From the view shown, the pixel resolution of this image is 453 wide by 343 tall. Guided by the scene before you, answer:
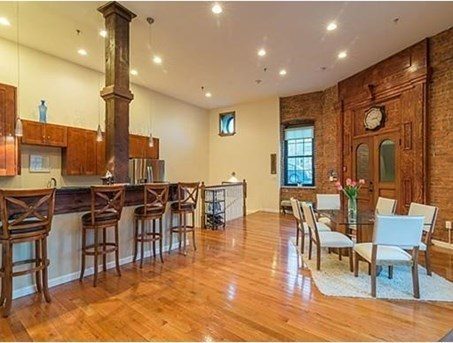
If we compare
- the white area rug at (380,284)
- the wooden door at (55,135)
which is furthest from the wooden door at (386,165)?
the wooden door at (55,135)

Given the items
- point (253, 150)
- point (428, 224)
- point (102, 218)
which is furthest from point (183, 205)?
point (253, 150)

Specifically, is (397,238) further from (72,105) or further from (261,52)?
(72,105)

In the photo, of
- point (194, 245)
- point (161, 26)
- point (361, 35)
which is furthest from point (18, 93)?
point (361, 35)

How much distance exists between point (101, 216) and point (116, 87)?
72.0 inches

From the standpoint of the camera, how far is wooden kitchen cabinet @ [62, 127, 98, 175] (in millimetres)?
5641

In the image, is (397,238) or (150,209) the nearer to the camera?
(397,238)

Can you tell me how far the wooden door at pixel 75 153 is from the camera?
18.5 ft

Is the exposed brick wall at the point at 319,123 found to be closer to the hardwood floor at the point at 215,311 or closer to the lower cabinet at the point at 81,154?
the hardwood floor at the point at 215,311

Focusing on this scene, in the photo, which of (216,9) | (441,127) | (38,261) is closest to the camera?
(38,261)

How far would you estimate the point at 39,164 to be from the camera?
545 centimetres

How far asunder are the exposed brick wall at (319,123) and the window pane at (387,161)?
1430mm

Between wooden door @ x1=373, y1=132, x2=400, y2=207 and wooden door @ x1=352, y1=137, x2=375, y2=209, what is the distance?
0.13 meters

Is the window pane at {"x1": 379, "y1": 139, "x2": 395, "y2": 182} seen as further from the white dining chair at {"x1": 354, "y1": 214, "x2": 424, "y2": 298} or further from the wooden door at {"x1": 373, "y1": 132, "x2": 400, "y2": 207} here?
the white dining chair at {"x1": 354, "y1": 214, "x2": 424, "y2": 298}

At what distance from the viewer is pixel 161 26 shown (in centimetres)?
446
